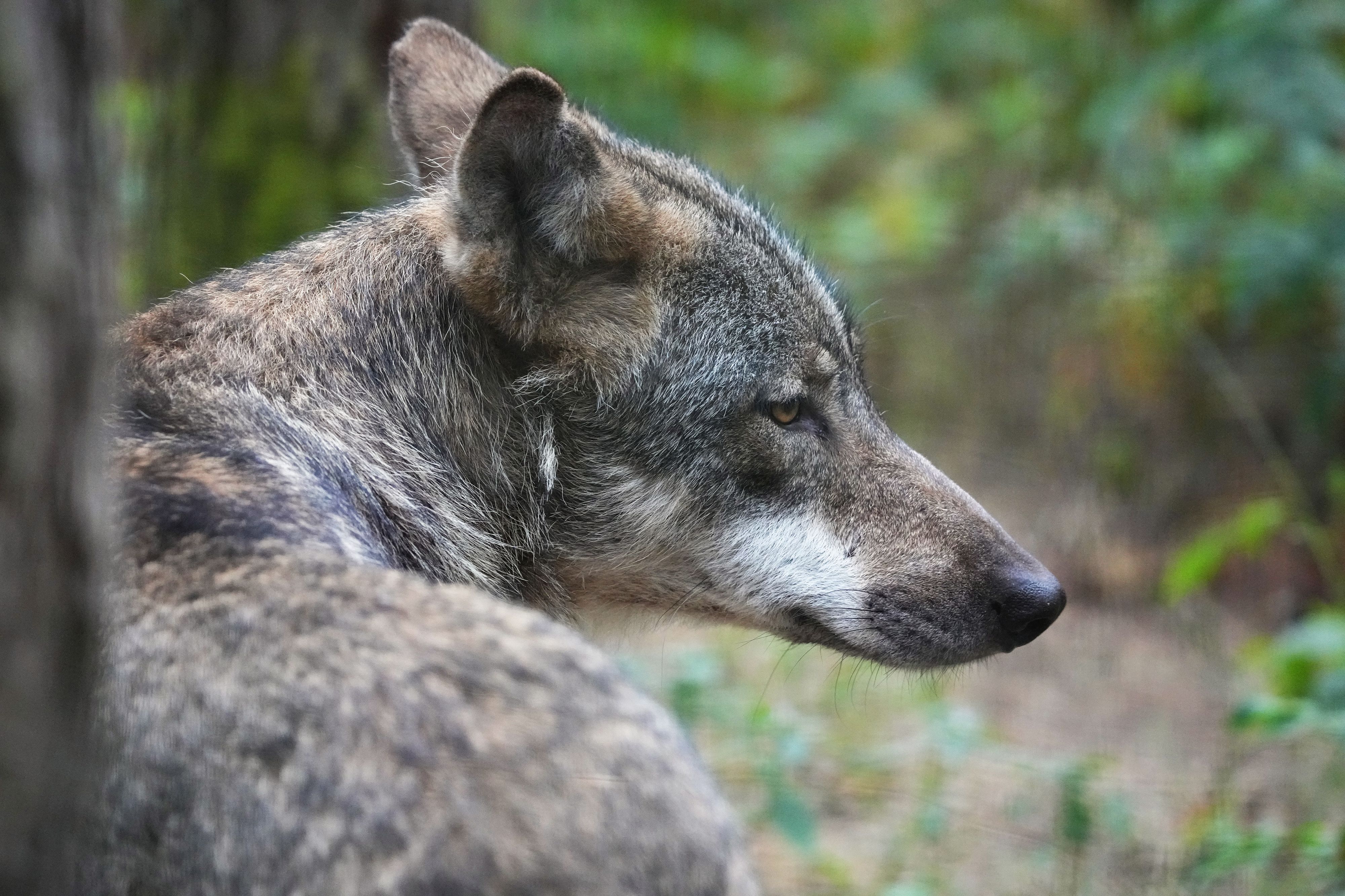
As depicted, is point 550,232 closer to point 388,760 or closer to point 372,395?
point 372,395

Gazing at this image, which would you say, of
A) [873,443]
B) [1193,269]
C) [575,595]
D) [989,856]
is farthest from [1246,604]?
[575,595]

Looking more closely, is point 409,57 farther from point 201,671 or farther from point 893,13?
point 893,13

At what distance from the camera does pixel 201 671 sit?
228 centimetres

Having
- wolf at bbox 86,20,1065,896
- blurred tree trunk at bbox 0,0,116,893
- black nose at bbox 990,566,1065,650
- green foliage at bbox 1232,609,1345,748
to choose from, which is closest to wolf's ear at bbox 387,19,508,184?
wolf at bbox 86,20,1065,896

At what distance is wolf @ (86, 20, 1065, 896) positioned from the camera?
2117mm

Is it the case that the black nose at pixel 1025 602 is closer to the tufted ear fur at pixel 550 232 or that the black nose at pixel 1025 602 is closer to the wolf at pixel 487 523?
Result: the wolf at pixel 487 523

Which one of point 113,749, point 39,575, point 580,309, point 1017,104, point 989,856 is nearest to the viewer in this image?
point 39,575

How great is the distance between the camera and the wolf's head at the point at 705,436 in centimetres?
367

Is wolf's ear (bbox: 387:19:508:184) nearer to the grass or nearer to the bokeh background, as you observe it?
the bokeh background

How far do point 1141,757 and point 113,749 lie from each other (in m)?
5.36

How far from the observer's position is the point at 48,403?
1765 millimetres

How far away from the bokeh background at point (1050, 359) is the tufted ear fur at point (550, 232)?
915 millimetres

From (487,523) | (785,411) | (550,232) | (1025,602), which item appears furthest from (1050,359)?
(487,523)

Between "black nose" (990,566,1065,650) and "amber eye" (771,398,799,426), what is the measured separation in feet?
2.50
